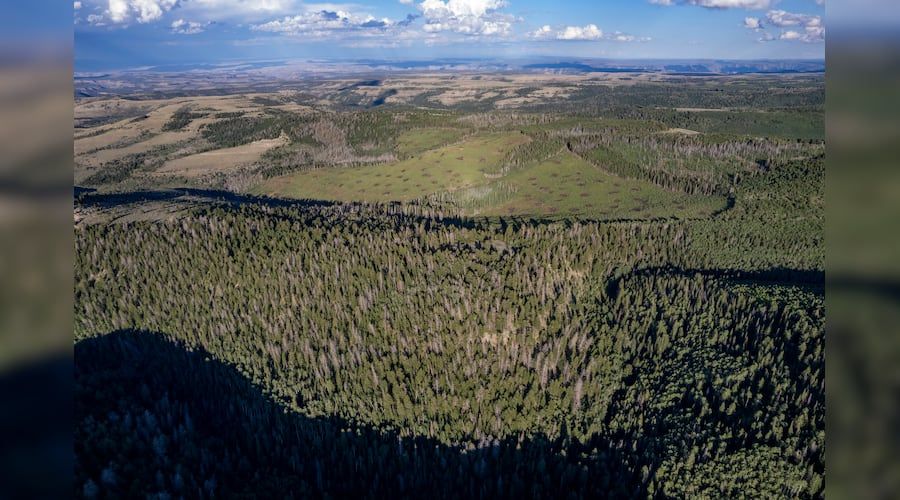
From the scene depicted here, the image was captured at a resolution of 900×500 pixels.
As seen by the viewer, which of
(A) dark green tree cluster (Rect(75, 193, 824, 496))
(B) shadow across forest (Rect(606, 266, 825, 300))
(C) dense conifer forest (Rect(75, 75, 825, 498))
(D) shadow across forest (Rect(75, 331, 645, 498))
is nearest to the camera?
(D) shadow across forest (Rect(75, 331, 645, 498))

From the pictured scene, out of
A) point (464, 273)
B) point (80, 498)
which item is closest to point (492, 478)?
point (80, 498)

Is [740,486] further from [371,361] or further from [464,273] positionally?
[464,273]

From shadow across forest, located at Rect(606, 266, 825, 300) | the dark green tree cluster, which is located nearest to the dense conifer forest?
the dark green tree cluster

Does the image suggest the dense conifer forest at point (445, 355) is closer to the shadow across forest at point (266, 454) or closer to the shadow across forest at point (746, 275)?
the shadow across forest at point (266, 454)

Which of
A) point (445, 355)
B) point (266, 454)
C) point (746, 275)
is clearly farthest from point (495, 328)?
point (746, 275)

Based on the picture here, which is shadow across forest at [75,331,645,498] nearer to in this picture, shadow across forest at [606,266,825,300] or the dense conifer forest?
the dense conifer forest

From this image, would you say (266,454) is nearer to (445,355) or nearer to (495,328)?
(445,355)
